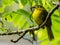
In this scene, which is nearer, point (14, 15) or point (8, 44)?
point (14, 15)

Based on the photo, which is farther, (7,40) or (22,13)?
(7,40)

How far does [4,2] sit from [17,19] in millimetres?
165

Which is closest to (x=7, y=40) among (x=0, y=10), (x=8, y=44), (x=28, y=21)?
(x=8, y=44)

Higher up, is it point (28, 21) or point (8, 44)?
point (28, 21)

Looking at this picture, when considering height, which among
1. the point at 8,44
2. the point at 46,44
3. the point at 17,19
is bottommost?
the point at 8,44

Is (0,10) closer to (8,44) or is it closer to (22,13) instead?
(22,13)

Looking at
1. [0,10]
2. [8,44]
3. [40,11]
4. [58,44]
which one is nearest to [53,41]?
[58,44]

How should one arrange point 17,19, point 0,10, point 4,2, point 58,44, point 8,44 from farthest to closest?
point 8,44
point 0,10
point 4,2
point 17,19
point 58,44

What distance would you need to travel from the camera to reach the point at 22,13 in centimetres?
98

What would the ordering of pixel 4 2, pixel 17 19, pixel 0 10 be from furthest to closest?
1. pixel 0 10
2. pixel 4 2
3. pixel 17 19

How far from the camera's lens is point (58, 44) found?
90 centimetres

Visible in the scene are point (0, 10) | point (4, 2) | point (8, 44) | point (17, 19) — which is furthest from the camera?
point (8, 44)

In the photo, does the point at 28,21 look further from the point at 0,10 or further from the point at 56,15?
the point at 0,10

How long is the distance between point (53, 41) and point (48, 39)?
5 centimetres
